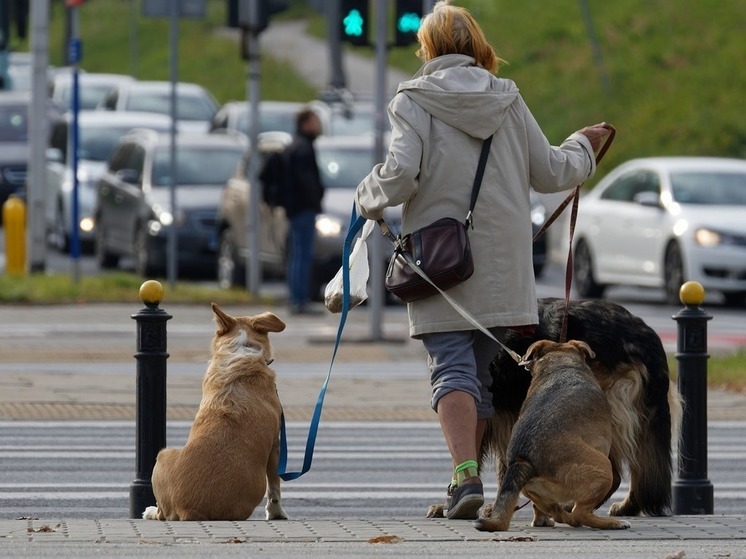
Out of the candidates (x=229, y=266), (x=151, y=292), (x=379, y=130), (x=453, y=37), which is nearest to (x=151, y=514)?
(x=151, y=292)

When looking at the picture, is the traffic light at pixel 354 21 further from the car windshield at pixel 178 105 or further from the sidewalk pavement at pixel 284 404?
the car windshield at pixel 178 105

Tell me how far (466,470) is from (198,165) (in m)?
17.2

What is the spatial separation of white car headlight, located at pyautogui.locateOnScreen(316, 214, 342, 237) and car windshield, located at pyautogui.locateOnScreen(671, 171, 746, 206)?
150 inches

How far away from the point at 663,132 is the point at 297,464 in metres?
28.6

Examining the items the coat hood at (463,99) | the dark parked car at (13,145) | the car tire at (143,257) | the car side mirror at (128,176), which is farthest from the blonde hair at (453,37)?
the dark parked car at (13,145)

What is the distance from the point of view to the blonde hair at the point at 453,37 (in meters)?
7.15

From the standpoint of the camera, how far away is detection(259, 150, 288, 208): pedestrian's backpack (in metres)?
18.4

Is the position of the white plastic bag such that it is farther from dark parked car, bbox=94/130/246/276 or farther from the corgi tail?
dark parked car, bbox=94/130/246/276

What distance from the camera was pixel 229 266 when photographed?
21422 millimetres

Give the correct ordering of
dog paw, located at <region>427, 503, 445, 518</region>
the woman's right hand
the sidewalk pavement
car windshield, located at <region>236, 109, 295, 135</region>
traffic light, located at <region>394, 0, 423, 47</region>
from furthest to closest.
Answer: car windshield, located at <region>236, 109, 295, 135</region>, traffic light, located at <region>394, 0, 423, 47</region>, the woman's right hand, dog paw, located at <region>427, 503, 445, 518</region>, the sidewalk pavement

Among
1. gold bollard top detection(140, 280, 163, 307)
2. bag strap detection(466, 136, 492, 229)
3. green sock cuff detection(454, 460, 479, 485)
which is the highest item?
bag strap detection(466, 136, 492, 229)

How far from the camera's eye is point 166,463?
704 centimetres

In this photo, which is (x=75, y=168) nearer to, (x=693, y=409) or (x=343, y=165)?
(x=343, y=165)

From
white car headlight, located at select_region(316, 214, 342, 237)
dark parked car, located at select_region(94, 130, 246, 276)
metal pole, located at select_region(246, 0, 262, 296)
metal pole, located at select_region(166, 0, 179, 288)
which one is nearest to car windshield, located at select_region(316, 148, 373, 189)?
metal pole, located at select_region(246, 0, 262, 296)
